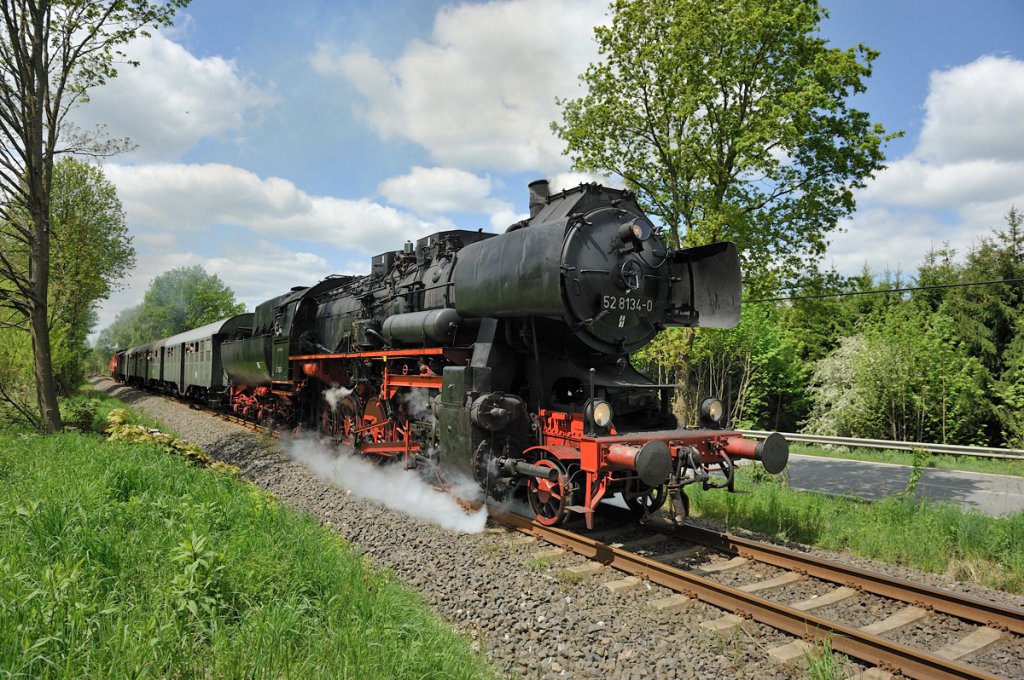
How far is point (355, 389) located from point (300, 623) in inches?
285

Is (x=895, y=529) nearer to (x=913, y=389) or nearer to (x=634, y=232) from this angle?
(x=634, y=232)

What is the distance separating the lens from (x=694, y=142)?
1030 centimetres

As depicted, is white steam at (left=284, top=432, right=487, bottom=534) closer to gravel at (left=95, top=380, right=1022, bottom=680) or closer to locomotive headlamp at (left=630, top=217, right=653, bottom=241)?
gravel at (left=95, top=380, right=1022, bottom=680)

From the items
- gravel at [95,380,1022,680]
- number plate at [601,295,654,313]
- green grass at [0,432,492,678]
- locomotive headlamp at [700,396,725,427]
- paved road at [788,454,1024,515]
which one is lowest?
paved road at [788,454,1024,515]

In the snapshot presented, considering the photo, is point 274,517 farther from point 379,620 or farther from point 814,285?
point 814,285

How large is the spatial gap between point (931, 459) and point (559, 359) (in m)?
11.9

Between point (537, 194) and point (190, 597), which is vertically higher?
point (537, 194)

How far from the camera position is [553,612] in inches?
181

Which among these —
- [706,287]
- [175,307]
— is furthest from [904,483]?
[175,307]

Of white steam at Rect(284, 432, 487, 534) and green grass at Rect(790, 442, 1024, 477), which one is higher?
white steam at Rect(284, 432, 487, 534)

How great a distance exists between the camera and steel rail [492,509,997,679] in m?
3.65

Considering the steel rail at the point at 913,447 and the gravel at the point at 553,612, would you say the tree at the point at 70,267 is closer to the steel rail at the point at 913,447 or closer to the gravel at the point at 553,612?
the gravel at the point at 553,612

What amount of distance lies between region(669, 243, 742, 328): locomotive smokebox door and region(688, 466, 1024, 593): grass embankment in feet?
8.24

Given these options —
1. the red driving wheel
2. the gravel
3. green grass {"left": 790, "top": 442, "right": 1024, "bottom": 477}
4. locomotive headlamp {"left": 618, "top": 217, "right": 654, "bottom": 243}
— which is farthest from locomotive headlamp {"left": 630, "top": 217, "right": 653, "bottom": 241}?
green grass {"left": 790, "top": 442, "right": 1024, "bottom": 477}
